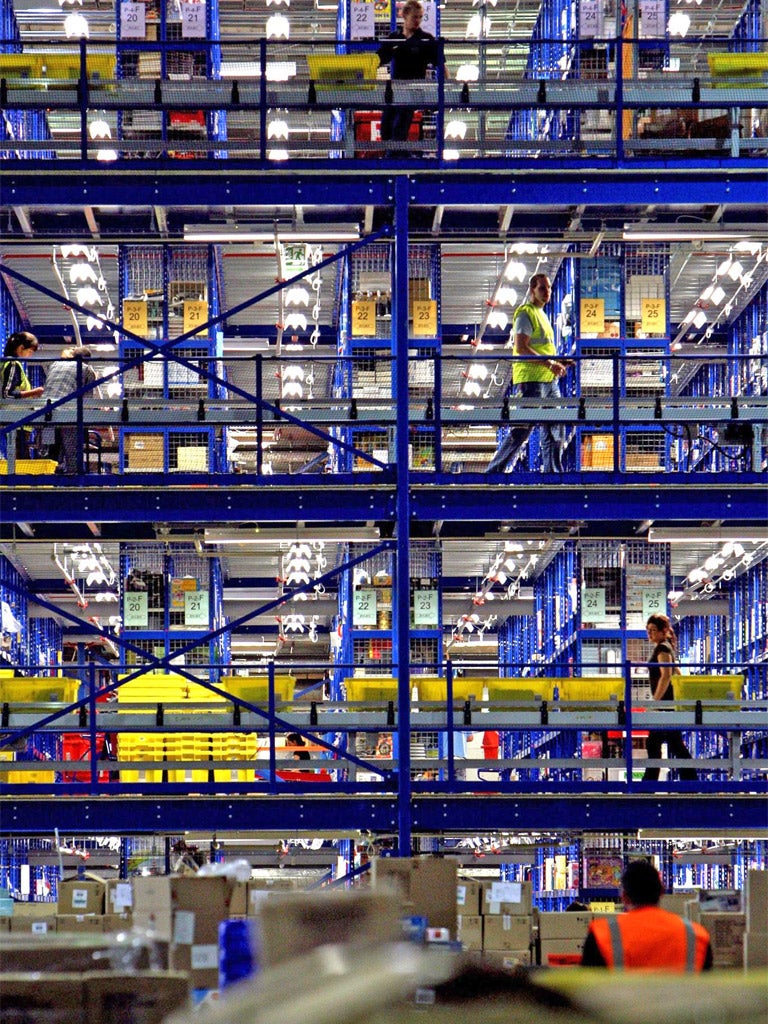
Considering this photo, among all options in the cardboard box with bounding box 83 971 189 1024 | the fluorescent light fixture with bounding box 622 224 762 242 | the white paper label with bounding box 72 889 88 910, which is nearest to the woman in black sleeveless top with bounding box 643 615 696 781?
the fluorescent light fixture with bounding box 622 224 762 242

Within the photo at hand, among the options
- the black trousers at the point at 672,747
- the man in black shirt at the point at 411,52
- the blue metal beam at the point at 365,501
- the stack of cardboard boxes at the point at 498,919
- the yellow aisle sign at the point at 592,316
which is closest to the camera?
the stack of cardboard boxes at the point at 498,919

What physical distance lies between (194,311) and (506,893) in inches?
347

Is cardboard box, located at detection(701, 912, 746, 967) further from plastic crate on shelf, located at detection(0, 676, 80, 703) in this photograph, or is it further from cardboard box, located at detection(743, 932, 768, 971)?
plastic crate on shelf, located at detection(0, 676, 80, 703)

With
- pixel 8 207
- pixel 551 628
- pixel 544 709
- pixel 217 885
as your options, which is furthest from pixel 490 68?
pixel 217 885

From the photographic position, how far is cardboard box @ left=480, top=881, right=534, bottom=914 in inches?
488

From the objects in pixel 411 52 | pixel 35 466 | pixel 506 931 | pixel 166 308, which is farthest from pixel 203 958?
pixel 166 308

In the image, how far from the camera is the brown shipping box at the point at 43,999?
18.2 ft

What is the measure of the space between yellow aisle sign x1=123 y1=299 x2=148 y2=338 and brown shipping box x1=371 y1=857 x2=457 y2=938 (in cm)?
962

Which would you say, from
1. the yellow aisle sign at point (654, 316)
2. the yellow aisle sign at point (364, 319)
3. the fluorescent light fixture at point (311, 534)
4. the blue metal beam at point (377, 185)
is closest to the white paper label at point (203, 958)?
the blue metal beam at point (377, 185)

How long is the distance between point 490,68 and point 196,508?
11251 millimetres

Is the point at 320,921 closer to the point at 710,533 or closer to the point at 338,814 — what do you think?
the point at 338,814

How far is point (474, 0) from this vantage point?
69.5 ft

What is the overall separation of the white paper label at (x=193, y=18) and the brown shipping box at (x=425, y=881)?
8.95 meters

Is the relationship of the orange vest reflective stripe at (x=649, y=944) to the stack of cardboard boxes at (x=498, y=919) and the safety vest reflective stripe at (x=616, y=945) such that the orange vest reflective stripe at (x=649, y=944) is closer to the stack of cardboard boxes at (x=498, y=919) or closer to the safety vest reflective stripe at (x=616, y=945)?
the safety vest reflective stripe at (x=616, y=945)
